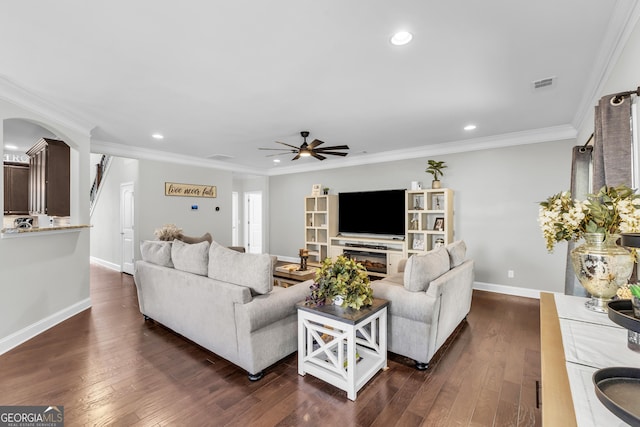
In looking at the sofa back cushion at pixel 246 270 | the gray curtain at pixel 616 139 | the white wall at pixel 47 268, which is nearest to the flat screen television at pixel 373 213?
the gray curtain at pixel 616 139

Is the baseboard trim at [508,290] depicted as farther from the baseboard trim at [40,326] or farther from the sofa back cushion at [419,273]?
the baseboard trim at [40,326]

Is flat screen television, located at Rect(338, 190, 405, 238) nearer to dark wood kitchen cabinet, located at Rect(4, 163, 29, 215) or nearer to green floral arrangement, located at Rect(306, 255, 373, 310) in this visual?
green floral arrangement, located at Rect(306, 255, 373, 310)

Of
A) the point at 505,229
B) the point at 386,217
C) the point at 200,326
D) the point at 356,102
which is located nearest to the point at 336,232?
the point at 386,217

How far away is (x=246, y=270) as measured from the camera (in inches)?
95.0

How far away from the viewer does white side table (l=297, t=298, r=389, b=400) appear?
208cm

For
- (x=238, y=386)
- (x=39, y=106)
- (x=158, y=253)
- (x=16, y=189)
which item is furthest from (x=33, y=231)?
(x=16, y=189)

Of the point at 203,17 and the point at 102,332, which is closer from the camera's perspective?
the point at 203,17

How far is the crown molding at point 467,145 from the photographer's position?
4290 millimetres

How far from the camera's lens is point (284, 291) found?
2551mm

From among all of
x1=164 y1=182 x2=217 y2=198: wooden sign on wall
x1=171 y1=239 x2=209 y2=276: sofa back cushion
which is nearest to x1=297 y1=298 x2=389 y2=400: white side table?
x1=171 y1=239 x2=209 y2=276: sofa back cushion

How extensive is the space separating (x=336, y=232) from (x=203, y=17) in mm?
5243

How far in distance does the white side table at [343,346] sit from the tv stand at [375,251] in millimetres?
3064

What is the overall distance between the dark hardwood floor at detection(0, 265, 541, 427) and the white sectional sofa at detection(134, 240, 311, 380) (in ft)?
0.62

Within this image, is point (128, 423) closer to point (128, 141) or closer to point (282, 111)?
point (282, 111)
